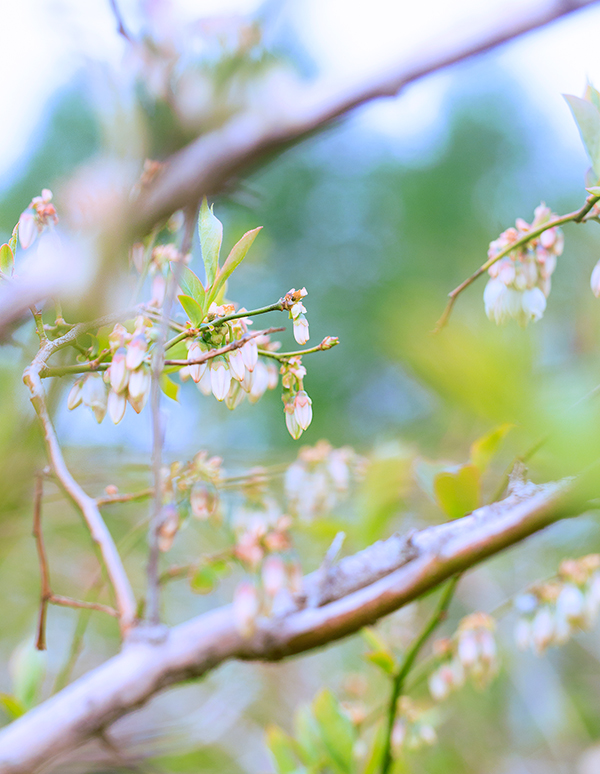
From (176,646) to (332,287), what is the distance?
4.79 ft

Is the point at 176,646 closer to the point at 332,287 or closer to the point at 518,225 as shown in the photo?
the point at 518,225

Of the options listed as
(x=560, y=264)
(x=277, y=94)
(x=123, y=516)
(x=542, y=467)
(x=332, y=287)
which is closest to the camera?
(x=542, y=467)

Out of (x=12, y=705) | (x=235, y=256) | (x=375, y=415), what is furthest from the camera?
(x=375, y=415)

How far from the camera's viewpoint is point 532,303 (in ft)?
0.88

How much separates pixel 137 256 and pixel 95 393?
3.6 inches

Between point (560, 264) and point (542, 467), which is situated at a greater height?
point (560, 264)

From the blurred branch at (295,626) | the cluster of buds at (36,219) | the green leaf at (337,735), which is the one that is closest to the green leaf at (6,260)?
the cluster of buds at (36,219)

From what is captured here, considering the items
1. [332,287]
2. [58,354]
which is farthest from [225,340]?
[332,287]

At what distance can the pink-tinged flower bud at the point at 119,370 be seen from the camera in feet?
0.68

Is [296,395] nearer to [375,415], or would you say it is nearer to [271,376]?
[271,376]

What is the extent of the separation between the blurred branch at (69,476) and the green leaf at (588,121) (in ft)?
0.66

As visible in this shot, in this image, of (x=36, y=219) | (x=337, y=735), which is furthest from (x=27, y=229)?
(x=337, y=735)

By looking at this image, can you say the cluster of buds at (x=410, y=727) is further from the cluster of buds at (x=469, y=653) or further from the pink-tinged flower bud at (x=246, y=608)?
the pink-tinged flower bud at (x=246, y=608)

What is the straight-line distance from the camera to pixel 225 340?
0.22 m
